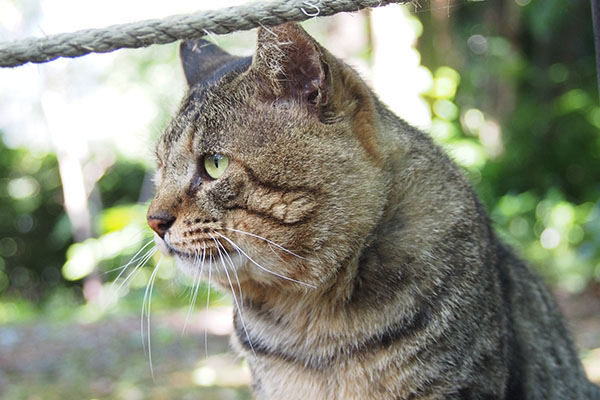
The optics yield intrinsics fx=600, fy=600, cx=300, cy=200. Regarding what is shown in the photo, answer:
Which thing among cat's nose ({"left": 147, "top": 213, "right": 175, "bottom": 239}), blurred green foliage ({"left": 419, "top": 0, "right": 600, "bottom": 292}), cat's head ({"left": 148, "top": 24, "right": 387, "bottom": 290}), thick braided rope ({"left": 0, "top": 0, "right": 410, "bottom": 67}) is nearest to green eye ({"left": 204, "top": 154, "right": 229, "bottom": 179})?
cat's head ({"left": 148, "top": 24, "right": 387, "bottom": 290})

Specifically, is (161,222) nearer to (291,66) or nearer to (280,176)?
(280,176)

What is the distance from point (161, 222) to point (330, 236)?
1.63 feet

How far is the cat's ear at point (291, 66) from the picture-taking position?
65.3 inches

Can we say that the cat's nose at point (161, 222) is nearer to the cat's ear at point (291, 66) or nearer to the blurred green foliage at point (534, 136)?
the cat's ear at point (291, 66)

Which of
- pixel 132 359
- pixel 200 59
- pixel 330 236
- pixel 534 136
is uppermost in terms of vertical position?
pixel 534 136

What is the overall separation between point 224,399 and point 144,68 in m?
7.41

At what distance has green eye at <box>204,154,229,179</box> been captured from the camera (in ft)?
5.78

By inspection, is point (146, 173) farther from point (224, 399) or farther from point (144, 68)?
point (224, 399)

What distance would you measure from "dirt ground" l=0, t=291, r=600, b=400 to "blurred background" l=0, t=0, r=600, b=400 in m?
0.02

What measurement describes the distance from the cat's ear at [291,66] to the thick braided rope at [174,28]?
0.16 metres

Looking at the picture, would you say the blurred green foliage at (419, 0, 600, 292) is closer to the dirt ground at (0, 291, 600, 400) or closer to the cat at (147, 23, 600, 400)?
the dirt ground at (0, 291, 600, 400)

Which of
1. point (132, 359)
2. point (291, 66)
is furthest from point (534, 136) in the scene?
point (291, 66)

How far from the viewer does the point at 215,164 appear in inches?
70.1

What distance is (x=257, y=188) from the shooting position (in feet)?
5.59
